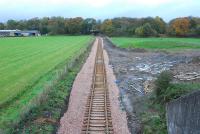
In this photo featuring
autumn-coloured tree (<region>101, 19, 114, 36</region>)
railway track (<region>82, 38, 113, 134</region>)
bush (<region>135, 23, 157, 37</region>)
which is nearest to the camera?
railway track (<region>82, 38, 113, 134</region>)

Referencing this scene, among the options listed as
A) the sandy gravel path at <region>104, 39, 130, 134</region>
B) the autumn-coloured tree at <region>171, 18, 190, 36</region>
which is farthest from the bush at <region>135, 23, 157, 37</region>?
the sandy gravel path at <region>104, 39, 130, 134</region>

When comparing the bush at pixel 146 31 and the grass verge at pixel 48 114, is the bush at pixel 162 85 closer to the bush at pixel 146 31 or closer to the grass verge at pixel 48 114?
the grass verge at pixel 48 114

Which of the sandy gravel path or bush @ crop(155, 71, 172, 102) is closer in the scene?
the sandy gravel path

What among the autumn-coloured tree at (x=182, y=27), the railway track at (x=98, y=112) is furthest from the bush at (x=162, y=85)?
the autumn-coloured tree at (x=182, y=27)

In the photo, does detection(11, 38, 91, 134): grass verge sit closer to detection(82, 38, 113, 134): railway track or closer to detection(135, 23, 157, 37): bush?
detection(82, 38, 113, 134): railway track

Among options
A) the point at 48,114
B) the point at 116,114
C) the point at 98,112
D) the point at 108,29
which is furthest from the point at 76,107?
the point at 108,29

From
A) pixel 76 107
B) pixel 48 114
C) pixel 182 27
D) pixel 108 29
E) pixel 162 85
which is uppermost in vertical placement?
pixel 162 85

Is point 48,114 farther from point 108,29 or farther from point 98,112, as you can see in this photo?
point 108,29

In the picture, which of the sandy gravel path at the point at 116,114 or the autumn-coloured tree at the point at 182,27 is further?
the autumn-coloured tree at the point at 182,27

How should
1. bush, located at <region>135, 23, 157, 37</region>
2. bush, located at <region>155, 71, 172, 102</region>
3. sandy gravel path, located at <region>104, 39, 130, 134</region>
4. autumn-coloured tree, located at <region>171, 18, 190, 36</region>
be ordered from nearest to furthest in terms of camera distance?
1. sandy gravel path, located at <region>104, 39, 130, 134</region>
2. bush, located at <region>155, 71, 172, 102</region>
3. autumn-coloured tree, located at <region>171, 18, 190, 36</region>
4. bush, located at <region>135, 23, 157, 37</region>

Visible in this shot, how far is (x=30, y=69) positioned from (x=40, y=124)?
23938 millimetres

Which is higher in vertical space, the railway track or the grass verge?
the grass verge

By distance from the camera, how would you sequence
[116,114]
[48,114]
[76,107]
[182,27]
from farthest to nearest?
1. [182,27]
2. [76,107]
3. [116,114]
4. [48,114]

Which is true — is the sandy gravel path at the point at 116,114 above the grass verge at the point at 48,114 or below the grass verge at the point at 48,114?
below
